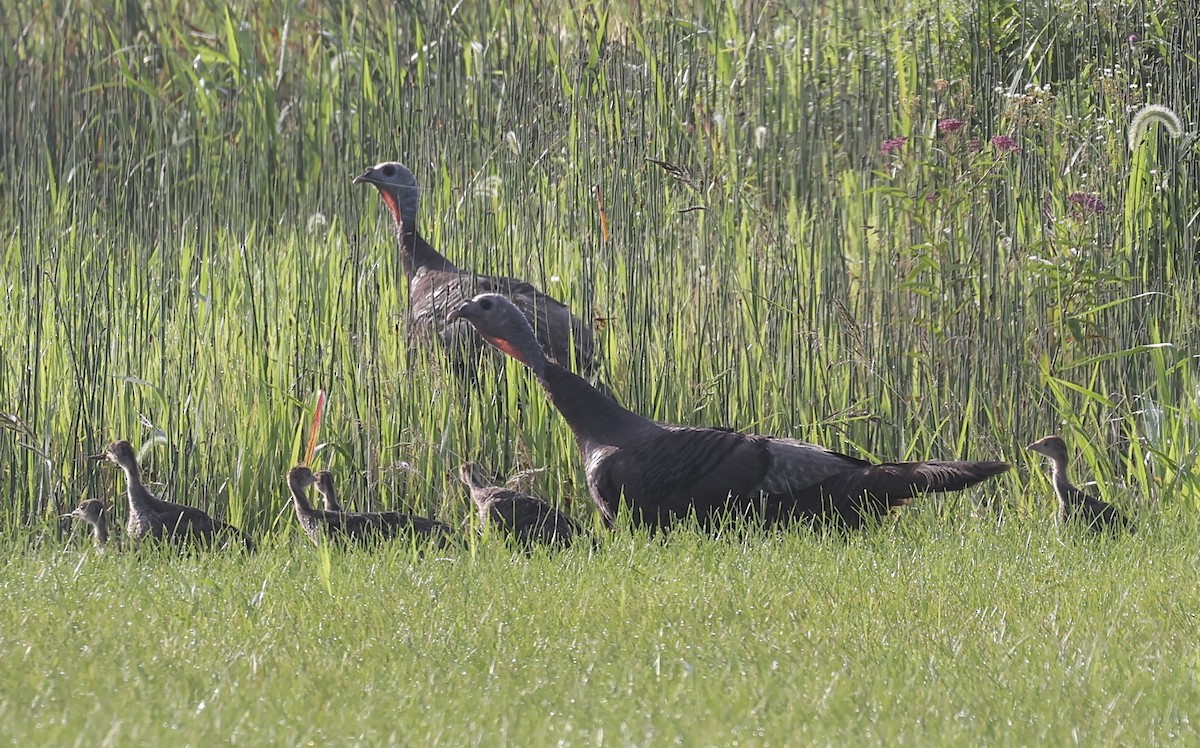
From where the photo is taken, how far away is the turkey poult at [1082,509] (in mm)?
5547

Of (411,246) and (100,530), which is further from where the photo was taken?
(411,246)

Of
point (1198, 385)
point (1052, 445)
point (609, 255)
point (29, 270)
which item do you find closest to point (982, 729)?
point (1052, 445)

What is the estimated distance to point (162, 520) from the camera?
221 inches

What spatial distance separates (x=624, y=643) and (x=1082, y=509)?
2.03 meters

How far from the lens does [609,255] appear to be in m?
6.73

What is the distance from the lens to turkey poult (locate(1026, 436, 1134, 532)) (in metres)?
5.55

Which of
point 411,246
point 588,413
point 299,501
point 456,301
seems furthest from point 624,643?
point 411,246

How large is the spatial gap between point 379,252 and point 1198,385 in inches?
139

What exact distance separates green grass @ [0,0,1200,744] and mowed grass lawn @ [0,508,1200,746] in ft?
0.06

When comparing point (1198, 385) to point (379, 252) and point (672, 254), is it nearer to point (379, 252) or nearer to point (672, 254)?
point (672, 254)

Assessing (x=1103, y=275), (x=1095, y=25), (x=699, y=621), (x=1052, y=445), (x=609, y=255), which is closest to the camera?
(x=699, y=621)

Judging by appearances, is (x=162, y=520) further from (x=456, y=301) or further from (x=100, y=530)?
(x=456, y=301)

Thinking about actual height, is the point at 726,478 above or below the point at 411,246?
below

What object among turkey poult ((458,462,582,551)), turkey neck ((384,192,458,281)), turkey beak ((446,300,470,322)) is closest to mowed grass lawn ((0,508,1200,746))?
turkey poult ((458,462,582,551))
